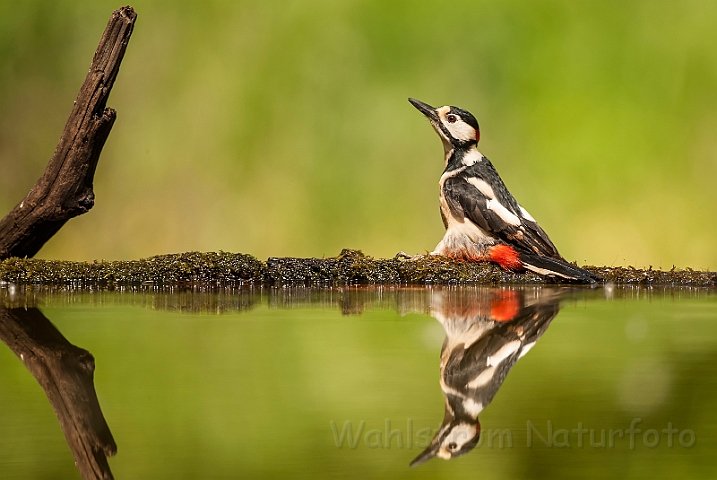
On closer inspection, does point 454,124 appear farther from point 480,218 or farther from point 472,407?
point 472,407

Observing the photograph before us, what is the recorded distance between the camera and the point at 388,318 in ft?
9.37

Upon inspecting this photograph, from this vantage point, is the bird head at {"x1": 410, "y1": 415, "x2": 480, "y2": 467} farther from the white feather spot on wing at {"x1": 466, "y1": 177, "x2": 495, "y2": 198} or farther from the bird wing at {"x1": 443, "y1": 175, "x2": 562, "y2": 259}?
the white feather spot on wing at {"x1": 466, "y1": 177, "x2": 495, "y2": 198}

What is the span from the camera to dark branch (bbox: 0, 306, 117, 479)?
1301mm

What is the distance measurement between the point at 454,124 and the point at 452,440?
370 centimetres

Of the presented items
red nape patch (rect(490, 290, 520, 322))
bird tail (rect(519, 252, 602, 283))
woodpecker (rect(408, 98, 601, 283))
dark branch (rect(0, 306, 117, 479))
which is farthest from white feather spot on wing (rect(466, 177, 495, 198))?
dark branch (rect(0, 306, 117, 479))

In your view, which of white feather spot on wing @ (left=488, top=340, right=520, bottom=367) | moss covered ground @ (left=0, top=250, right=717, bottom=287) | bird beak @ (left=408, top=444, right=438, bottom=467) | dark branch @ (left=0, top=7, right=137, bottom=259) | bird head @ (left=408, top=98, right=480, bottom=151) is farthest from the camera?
bird head @ (left=408, top=98, right=480, bottom=151)

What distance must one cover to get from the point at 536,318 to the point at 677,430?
4.22 ft

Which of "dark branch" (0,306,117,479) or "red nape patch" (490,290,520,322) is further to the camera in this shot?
"red nape patch" (490,290,520,322)

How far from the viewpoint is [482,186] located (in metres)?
4.62

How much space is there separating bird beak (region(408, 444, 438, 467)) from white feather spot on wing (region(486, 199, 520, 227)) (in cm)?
320

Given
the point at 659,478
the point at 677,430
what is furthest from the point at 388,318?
the point at 659,478

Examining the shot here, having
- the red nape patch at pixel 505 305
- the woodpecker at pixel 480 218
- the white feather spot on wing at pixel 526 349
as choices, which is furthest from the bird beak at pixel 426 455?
the woodpecker at pixel 480 218

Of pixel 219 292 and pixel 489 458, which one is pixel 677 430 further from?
pixel 219 292

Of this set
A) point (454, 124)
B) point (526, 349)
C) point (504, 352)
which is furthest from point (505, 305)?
point (454, 124)
